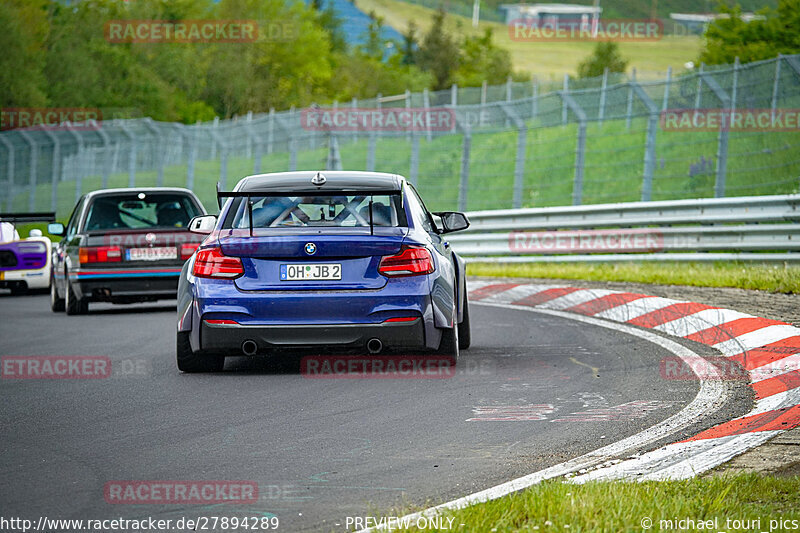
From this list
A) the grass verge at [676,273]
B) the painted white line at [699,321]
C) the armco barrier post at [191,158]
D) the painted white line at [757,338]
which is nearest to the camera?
the painted white line at [757,338]

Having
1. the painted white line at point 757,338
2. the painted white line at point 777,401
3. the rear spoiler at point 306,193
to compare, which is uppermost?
the rear spoiler at point 306,193

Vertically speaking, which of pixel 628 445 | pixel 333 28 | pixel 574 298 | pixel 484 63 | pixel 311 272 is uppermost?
pixel 333 28

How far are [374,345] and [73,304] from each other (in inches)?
309

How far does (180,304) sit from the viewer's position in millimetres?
8625

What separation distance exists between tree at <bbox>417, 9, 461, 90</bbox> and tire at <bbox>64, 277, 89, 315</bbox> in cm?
14969

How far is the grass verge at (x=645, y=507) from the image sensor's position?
13.2ft

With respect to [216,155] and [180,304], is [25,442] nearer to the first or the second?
[180,304]

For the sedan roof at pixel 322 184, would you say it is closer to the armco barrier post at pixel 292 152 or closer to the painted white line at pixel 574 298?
the painted white line at pixel 574 298

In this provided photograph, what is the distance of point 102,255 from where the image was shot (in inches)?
583

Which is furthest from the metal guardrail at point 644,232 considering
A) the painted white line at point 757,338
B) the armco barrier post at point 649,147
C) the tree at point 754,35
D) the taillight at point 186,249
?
the tree at point 754,35

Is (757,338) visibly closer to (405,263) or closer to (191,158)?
(405,263)

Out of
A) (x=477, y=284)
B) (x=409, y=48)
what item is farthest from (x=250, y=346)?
(x=409, y=48)

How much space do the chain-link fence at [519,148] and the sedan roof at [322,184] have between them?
8990 millimetres

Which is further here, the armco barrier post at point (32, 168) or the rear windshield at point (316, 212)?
the armco barrier post at point (32, 168)
